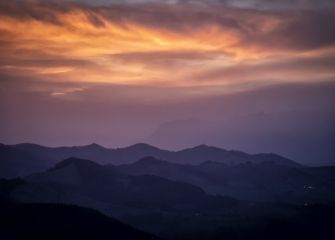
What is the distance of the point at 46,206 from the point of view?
293 ft

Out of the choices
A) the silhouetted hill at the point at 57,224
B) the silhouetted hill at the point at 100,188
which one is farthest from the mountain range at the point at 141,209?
the silhouetted hill at the point at 57,224

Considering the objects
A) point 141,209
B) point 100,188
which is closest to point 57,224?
point 141,209

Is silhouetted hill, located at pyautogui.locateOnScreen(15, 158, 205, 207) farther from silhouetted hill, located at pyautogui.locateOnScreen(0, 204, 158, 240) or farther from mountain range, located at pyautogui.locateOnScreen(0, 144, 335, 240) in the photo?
silhouetted hill, located at pyautogui.locateOnScreen(0, 204, 158, 240)

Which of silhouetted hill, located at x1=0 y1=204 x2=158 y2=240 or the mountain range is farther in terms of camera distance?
the mountain range

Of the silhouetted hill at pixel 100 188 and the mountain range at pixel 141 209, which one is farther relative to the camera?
the silhouetted hill at pixel 100 188

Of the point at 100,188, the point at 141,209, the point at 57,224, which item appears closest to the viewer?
the point at 57,224

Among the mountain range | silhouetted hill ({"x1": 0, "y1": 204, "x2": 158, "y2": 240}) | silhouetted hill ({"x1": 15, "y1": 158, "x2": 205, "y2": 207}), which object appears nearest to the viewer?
silhouetted hill ({"x1": 0, "y1": 204, "x2": 158, "y2": 240})

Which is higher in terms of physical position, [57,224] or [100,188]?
[100,188]

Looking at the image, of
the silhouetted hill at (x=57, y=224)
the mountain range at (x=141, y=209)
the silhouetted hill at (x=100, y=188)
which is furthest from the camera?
the silhouetted hill at (x=100, y=188)

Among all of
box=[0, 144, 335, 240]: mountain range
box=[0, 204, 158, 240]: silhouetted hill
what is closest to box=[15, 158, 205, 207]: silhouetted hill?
box=[0, 144, 335, 240]: mountain range

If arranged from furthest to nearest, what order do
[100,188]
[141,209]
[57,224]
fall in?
[100,188] → [141,209] → [57,224]

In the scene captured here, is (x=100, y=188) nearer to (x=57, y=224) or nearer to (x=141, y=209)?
(x=141, y=209)

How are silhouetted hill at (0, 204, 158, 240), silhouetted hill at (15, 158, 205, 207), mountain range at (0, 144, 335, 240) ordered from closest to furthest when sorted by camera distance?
silhouetted hill at (0, 204, 158, 240) → mountain range at (0, 144, 335, 240) → silhouetted hill at (15, 158, 205, 207)

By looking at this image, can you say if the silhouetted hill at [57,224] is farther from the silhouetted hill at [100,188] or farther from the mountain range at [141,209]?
the silhouetted hill at [100,188]
